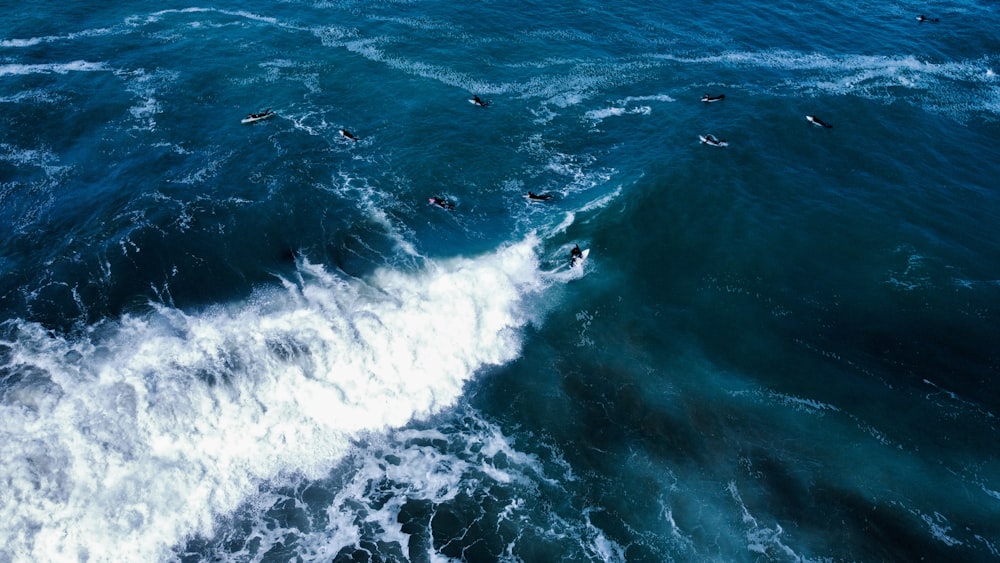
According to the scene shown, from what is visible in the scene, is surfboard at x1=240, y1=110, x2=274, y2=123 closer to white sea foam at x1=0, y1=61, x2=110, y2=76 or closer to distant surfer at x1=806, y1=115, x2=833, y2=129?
white sea foam at x1=0, y1=61, x2=110, y2=76

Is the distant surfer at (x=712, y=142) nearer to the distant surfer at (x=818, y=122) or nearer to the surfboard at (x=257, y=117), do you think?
the distant surfer at (x=818, y=122)

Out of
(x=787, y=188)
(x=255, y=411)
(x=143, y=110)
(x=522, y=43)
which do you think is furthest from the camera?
(x=522, y=43)

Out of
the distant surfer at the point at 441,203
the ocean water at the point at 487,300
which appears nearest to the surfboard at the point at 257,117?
the ocean water at the point at 487,300

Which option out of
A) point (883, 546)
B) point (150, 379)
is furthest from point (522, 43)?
point (883, 546)

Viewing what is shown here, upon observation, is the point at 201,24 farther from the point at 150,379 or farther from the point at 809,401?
the point at 809,401

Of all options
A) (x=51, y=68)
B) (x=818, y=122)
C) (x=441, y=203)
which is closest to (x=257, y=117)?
(x=441, y=203)

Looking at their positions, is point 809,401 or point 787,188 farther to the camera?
point 787,188

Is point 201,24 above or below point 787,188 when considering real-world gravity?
above
